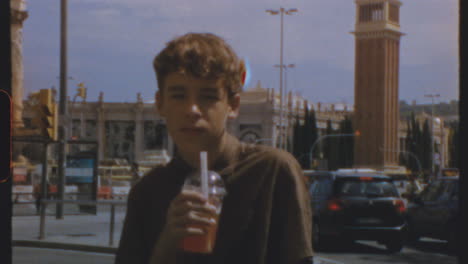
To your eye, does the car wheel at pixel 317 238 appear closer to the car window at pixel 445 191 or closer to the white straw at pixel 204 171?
the car window at pixel 445 191

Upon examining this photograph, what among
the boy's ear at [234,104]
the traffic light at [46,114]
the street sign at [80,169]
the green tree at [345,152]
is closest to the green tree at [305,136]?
the green tree at [345,152]

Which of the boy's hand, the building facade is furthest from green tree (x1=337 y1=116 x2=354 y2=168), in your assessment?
the boy's hand

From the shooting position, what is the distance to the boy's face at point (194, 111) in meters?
1.54

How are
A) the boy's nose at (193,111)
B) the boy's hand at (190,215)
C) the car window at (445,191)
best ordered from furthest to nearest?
1. the car window at (445,191)
2. the boy's nose at (193,111)
3. the boy's hand at (190,215)

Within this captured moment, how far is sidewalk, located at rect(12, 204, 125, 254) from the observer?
1259cm

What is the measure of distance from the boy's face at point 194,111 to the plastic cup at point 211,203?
10 cm

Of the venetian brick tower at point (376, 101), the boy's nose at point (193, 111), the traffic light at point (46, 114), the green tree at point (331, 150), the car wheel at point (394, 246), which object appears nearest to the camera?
the boy's nose at point (193, 111)

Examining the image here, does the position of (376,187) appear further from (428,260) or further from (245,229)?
(245,229)

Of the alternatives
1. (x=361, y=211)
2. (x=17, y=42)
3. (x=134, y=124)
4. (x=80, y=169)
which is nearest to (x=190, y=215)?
(x=361, y=211)

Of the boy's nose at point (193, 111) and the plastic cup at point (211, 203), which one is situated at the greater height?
the boy's nose at point (193, 111)

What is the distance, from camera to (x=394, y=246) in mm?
13102

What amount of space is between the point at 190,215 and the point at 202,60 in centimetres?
33

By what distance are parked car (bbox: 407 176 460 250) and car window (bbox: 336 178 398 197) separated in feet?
2.96

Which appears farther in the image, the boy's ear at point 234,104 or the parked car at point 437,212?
the parked car at point 437,212
